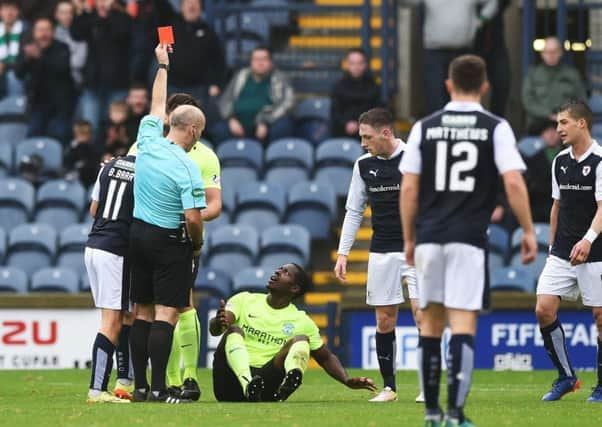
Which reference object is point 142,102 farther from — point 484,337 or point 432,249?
point 432,249

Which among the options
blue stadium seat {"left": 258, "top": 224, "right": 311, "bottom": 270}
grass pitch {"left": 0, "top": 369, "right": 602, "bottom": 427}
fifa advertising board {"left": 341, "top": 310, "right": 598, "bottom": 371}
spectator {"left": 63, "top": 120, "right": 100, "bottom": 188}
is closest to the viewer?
grass pitch {"left": 0, "top": 369, "right": 602, "bottom": 427}

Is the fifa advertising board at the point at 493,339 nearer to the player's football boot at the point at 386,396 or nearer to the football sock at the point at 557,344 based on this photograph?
the football sock at the point at 557,344

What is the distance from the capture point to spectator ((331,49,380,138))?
836 inches

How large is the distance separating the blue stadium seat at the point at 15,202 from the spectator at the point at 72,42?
2.27m

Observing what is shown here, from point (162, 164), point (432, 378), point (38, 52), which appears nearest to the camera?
point (432, 378)

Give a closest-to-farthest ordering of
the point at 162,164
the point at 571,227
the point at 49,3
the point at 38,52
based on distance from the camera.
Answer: the point at 162,164, the point at 571,227, the point at 38,52, the point at 49,3

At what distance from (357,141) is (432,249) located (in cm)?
1181

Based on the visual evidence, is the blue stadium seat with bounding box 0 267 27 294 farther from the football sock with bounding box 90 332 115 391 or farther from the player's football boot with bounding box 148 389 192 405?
the player's football boot with bounding box 148 389 192 405

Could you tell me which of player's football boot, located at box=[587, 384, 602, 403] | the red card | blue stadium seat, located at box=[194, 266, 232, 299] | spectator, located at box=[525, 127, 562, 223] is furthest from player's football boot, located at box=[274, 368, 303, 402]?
spectator, located at box=[525, 127, 562, 223]

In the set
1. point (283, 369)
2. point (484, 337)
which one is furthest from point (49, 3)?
point (283, 369)

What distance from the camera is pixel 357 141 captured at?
21.5 m

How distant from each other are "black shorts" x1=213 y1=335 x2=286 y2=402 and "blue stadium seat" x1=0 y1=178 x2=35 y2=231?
30.5ft

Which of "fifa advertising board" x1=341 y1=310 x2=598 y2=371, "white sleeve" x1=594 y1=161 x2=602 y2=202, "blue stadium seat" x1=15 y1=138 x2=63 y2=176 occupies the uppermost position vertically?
"blue stadium seat" x1=15 y1=138 x2=63 y2=176

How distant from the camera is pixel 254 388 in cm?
1248
